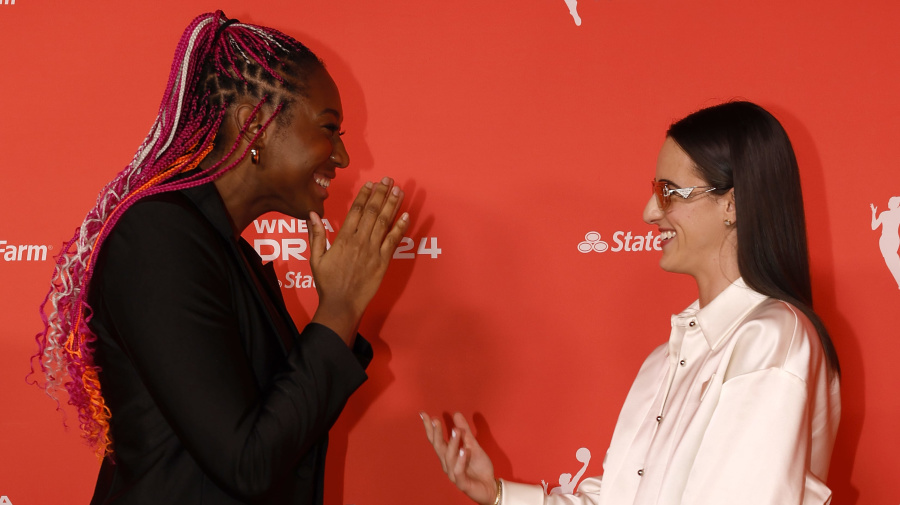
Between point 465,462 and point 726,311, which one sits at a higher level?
point 726,311

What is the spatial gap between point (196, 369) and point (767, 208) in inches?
38.5

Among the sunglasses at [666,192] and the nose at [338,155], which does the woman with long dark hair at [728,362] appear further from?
the nose at [338,155]

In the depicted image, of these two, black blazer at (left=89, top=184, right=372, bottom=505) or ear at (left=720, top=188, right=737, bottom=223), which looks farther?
ear at (left=720, top=188, right=737, bottom=223)

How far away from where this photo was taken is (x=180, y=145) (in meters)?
1.38

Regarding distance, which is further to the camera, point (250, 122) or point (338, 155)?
point (338, 155)

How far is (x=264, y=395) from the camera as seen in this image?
118cm

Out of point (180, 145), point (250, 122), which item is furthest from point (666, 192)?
point (180, 145)

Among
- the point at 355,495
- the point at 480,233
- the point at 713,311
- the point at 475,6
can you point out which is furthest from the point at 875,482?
the point at 475,6

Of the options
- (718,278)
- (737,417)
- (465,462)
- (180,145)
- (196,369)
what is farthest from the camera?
(465,462)

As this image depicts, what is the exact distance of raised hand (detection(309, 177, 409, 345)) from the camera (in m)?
1.31

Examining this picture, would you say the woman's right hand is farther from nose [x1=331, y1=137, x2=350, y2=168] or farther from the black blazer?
nose [x1=331, y1=137, x2=350, y2=168]

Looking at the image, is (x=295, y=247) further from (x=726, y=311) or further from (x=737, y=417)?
(x=737, y=417)

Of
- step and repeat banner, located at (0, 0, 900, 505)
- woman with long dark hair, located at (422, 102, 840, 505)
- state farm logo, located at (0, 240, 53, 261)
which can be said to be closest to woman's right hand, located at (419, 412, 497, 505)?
woman with long dark hair, located at (422, 102, 840, 505)

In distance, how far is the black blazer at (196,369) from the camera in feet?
3.65
